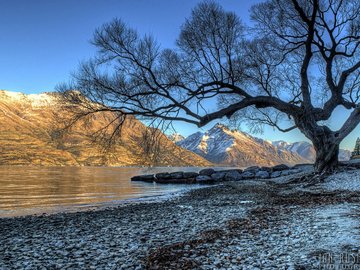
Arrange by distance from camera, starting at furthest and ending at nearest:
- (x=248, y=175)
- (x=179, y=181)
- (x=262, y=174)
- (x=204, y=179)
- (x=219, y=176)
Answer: (x=179, y=181)
(x=219, y=176)
(x=204, y=179)
(x=248, y=175)
(x=262, y=174)

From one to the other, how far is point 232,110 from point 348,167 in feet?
42.4

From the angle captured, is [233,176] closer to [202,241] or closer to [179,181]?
[179,181]

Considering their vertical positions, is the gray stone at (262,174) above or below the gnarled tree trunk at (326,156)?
below

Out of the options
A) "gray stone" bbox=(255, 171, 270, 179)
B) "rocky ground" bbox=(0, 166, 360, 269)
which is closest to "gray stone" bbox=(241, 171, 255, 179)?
"gray stone" bbox=(255, 171, 270, 179)

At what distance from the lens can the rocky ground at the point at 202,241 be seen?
23.3 feet

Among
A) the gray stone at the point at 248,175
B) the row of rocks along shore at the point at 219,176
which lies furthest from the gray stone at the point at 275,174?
the gray stone at the point at 248,175

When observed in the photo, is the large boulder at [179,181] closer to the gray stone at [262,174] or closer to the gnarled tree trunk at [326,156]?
the gray stone at [262,174]

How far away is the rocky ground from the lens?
7.09 m

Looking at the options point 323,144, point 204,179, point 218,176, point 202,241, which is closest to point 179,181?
point 204,179

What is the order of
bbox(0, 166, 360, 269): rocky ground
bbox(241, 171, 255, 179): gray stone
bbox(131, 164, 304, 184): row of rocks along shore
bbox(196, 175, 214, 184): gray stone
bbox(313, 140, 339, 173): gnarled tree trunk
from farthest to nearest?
1. bbox(196, 175, 214, 184): gray stone
2. bbox(241, 171, 255, 179): gray stone
3. bbox(131, 164, 304, 184): row of rocks along shore
4. bbox(313, 140, 339, 173): gnarled tree trunk
5. bbox(0, 166, 360, 269): rocky ground

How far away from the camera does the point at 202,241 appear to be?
9.26 m

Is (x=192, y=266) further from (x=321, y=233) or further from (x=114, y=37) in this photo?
(x=114, y=37)

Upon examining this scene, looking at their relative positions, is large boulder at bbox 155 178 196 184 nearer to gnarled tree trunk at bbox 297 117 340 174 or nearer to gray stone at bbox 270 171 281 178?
gray stone at bbox 270 171 281 178

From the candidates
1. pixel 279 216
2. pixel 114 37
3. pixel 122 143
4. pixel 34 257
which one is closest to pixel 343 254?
pixel 279 216
